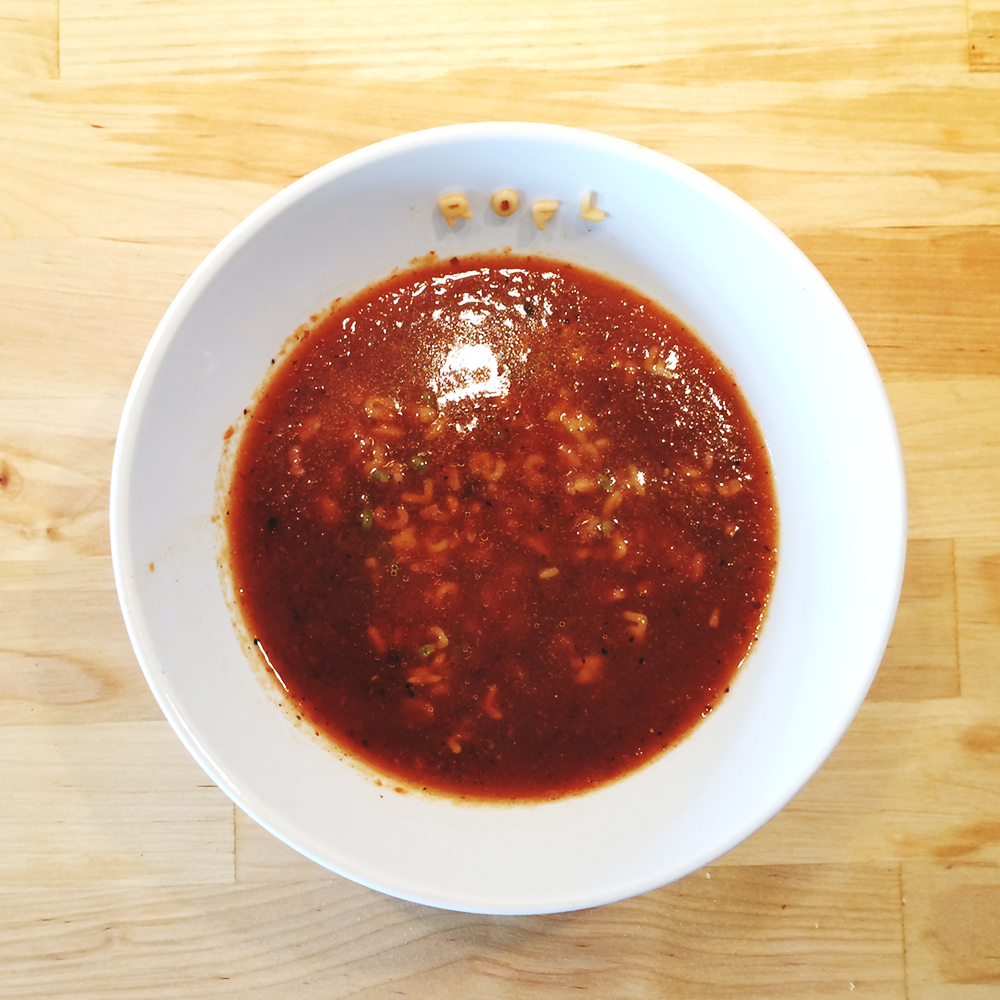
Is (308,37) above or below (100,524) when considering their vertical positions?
above

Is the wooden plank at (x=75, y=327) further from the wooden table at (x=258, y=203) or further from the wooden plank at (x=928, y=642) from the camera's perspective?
the wooden plank at (x=928, y=642)

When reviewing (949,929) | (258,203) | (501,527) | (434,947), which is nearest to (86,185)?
(258,203)

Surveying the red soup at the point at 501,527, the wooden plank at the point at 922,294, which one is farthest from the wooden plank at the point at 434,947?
the wooden plank at the point at 922,294

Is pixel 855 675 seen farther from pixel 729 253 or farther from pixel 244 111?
pixel 244 111

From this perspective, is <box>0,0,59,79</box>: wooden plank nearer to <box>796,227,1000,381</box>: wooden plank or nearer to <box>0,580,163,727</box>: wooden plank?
<box>0,580,163,727</box>: wooden plank

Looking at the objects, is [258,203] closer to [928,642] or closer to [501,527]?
[501,527]

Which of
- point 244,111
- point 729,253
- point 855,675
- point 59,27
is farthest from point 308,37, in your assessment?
point 855,675

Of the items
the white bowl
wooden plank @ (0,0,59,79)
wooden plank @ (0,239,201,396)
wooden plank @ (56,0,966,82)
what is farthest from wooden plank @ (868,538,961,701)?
wooden plank @ (0,0,59,79)

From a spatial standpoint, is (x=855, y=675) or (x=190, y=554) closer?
(x=855, y=675)
